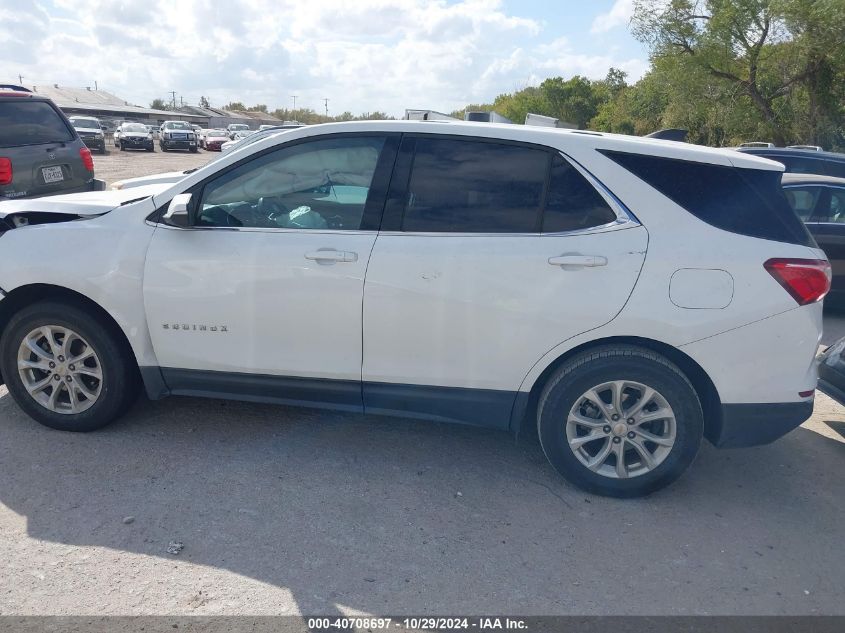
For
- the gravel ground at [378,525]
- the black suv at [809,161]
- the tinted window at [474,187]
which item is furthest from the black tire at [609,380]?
the black suv at [809,161]

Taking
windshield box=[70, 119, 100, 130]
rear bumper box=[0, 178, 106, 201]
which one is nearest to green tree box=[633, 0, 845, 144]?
rear bumper box=[0, 178, 106, 201]

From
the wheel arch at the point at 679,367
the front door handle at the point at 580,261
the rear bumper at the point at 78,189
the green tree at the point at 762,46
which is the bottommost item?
the wheel arch at the point at 679,367

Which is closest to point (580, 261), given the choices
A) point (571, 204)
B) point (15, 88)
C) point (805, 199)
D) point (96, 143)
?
point (571, 204)

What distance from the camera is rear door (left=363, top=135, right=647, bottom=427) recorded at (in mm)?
3641

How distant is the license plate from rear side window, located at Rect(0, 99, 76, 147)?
32 centimetres

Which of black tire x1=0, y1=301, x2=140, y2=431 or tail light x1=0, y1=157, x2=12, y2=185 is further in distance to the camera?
tail light x1=0, y1=157, x2=12, y2=185

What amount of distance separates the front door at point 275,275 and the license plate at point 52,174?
532 centimetres

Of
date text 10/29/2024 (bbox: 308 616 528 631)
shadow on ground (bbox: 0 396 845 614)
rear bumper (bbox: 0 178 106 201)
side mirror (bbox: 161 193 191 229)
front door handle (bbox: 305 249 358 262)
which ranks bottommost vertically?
date text 10/29/2024 (bbox: 308 616 528 631)

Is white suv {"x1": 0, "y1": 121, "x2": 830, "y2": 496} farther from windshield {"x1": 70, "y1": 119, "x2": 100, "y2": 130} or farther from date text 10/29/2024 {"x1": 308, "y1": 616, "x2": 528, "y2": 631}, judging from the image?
windshield {"x1": 70, "y1": 119, "x2": 100, "y2": 130}

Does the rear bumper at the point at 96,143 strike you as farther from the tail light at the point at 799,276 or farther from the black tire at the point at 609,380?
the tail light at the point at 799,276

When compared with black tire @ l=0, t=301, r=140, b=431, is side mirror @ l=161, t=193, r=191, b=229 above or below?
above

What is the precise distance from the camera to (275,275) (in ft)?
12.7

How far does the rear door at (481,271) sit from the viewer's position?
364 centimetres

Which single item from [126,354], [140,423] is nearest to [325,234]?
[126,354]
